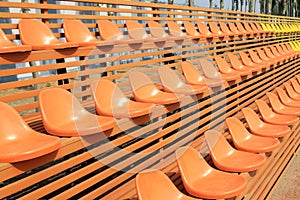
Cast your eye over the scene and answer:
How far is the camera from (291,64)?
28.6 ft

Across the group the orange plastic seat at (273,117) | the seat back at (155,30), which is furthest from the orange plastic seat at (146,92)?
the orange plastic seat at (273,117)

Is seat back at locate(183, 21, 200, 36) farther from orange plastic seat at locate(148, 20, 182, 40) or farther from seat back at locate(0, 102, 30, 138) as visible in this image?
seat back at locate(0, 102, 30, 138)

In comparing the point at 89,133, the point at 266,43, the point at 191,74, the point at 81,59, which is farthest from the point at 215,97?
the point at 266,43

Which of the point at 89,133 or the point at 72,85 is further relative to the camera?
the point at 72,85

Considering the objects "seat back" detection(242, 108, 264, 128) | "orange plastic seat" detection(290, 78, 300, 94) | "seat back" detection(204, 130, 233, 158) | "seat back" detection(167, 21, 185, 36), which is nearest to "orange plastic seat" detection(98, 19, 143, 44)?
"seat back" detection(167, 21, 185, 36)

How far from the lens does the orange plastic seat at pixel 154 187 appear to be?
6.76ft

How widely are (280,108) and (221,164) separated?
2564mm

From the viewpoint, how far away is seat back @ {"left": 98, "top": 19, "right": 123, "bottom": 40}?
10.7 ft

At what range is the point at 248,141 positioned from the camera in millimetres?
3596

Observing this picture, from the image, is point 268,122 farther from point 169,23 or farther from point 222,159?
point 169,23

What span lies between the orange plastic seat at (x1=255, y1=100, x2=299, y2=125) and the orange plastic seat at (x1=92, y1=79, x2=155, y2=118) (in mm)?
2512

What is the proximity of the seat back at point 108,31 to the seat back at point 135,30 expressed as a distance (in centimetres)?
26

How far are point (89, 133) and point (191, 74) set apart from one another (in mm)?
2120

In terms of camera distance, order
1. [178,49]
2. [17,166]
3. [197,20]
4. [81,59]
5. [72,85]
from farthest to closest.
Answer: [197,20] < [178,49] < [81,59] < [72,85] < [17,166]
